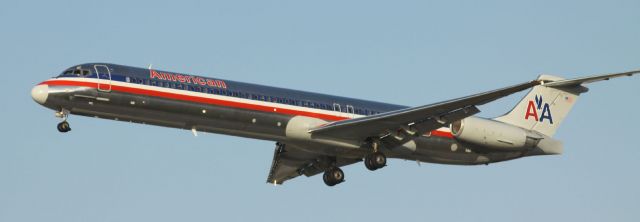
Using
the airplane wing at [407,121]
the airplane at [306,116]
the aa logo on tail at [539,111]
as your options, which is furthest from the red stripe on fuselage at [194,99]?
the aa logo on tail at [539,111]

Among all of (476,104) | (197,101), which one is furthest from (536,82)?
(197,101)

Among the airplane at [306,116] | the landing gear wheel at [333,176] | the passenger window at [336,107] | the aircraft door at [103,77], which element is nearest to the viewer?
the aircraft door at [103,77]

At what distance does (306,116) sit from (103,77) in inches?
259

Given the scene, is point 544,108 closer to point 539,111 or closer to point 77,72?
point 539,111

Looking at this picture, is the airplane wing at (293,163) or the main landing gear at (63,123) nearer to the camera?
the main landing gear at (63,123)

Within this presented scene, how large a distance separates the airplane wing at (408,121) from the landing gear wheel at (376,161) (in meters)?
0.62

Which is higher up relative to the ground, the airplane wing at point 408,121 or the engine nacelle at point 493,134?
the engine nacelle at point 493,134

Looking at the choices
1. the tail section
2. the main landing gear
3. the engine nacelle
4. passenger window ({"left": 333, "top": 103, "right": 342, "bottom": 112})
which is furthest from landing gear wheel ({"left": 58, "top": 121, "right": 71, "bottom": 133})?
the tail section

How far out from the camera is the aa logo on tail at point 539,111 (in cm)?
3872

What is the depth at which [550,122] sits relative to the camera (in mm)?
38781

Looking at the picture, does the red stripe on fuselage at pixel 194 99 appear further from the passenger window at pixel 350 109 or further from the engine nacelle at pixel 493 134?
the engine nacelle at pixel 493 134

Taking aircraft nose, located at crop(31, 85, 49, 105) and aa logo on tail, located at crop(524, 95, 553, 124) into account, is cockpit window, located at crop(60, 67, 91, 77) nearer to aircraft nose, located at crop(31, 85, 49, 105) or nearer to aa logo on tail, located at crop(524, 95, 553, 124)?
aircraft nose, located at crop(31, 85, 49, 105)

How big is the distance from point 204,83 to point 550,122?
13471mm

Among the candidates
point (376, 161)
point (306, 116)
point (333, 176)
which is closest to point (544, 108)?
point (376, 161)
